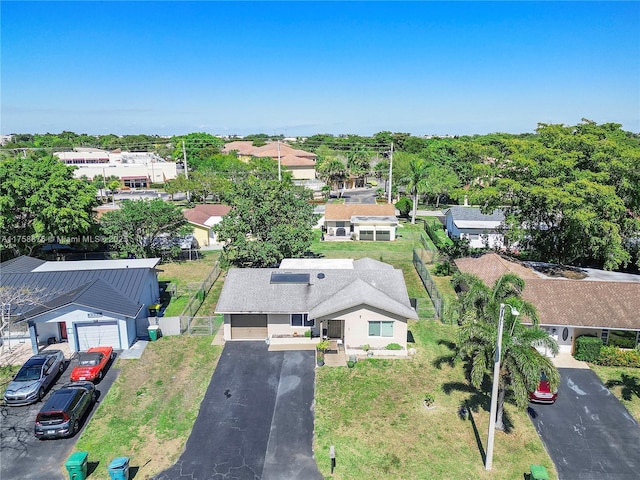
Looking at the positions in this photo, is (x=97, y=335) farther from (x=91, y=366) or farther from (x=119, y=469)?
(x=119, y=469)

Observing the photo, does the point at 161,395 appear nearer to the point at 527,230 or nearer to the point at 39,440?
the point at 39,440

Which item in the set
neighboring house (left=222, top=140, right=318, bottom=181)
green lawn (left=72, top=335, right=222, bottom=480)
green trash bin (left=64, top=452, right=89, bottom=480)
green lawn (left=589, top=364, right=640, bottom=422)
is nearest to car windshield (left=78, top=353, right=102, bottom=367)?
green lawn (left=72, top=335, right=222, bottom=480)

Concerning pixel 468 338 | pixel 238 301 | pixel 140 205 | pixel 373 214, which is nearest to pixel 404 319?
pixel 468 338

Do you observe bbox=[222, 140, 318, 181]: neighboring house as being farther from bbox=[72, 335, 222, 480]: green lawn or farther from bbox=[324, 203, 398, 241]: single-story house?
bbox=[72, 335, 222, 480]: green lawn

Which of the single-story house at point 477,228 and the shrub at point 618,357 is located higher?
the single-story house at point 477,228

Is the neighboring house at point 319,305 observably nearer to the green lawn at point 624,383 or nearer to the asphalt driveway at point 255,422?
the asphalt driveway at point 255,422

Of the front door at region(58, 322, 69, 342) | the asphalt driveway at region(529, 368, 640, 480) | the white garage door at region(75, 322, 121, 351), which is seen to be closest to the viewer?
the asphalt driveway at region(529, 368, 640, 480)

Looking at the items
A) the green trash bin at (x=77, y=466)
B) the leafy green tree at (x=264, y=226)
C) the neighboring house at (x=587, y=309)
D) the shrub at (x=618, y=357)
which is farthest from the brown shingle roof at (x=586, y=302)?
the green trash bin at (x=77, y=466)
